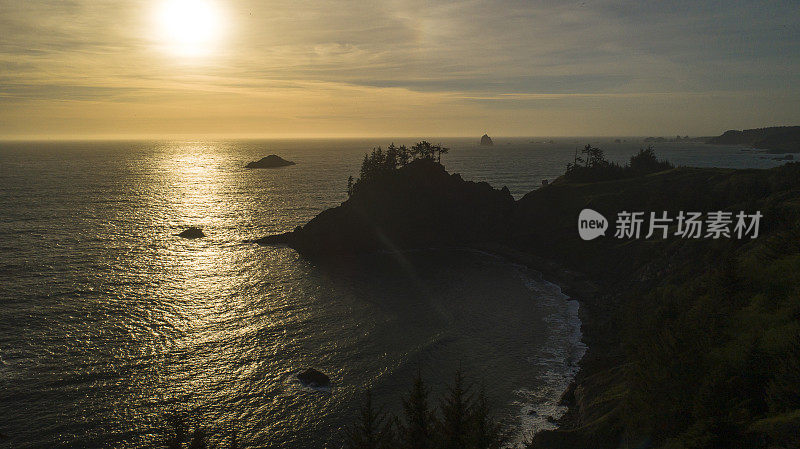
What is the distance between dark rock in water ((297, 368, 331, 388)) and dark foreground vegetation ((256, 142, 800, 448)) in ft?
81.4

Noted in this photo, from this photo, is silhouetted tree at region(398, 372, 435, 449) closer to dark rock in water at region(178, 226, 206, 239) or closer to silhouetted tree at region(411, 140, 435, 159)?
dark rock in water at region(178, 226, 206, 239)

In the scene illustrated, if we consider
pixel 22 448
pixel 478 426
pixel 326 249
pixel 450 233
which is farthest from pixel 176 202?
pixel 478 426

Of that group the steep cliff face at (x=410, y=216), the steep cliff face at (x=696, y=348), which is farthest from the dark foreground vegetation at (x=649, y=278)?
the steep cliff face at (x=410, y=216)

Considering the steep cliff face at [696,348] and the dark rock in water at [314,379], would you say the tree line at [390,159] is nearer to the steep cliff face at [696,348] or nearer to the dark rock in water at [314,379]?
the steep cliff face at [696,348]

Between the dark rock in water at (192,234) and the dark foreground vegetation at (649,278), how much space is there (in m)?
23.3

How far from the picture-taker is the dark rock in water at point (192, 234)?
117m

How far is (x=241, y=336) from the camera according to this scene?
62188 millimetres

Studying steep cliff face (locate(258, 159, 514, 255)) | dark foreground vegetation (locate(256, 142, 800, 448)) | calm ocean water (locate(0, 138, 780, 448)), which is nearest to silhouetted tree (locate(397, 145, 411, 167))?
steep cliff face (locate(258, 159, 514, 255))

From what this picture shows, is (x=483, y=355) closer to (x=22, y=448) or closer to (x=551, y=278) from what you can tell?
(x=551, y=278)

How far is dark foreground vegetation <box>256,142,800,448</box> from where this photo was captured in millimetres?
26312

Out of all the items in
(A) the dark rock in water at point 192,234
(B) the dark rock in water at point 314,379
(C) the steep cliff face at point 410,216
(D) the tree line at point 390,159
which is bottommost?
(B) the dark rock in water at point 314,379

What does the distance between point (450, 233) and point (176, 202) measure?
4527 inches

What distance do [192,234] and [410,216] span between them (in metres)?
58.5

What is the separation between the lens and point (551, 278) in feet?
296
